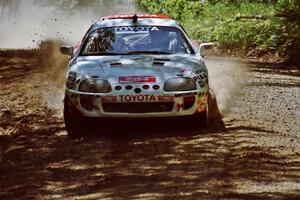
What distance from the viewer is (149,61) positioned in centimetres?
841

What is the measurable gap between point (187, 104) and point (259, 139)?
3.33 ft

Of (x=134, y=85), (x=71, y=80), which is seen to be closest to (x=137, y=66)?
(x=134, y=85)

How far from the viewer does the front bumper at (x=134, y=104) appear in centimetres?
782

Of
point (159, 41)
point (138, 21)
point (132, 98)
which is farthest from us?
point (138, 21)

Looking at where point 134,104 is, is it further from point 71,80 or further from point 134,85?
point 71,80

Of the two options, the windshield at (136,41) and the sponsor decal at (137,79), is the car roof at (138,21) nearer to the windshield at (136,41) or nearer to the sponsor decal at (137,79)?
the windshield at (136,41)

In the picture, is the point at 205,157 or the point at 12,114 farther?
the point at 12,114

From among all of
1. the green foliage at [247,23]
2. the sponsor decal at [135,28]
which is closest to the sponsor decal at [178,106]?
the sponsor decal at [135,28]

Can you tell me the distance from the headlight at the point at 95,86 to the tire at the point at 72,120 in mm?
288

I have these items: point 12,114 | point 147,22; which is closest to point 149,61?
point 147,22

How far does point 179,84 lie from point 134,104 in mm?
638

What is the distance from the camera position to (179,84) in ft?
26.2

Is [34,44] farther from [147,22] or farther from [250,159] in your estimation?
[250,159]

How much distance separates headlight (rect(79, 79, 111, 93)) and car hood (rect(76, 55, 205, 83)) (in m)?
0.07
